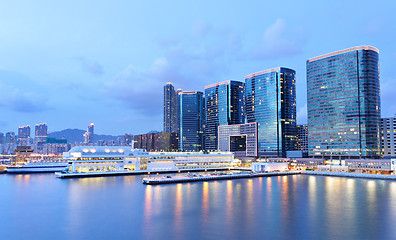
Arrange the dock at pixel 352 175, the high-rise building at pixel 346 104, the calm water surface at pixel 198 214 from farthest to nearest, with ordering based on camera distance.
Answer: the high-rise building at pixel 346 104 → the dock at pixel 352 175 → the calm water surface at pixel 198 214

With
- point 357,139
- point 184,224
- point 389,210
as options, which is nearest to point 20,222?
point 184,224

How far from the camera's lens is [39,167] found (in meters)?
150

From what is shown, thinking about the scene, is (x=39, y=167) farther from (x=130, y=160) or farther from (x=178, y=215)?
(x=178, y=215)

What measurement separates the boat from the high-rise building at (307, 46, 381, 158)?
13235 centimetres

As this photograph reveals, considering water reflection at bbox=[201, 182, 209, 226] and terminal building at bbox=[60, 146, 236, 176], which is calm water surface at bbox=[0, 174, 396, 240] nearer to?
water reflection at bbox=[201, 182, 209, 226]

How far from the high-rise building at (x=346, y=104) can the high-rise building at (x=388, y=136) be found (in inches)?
958

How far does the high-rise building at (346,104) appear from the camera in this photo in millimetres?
158125

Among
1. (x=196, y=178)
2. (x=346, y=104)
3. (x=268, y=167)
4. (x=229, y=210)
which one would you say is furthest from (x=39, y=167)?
(x=346, y=104)

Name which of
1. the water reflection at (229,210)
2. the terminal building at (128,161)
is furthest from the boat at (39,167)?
the water reflection at (229,210)

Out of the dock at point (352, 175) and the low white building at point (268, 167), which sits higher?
the low white building at point (268, 167)

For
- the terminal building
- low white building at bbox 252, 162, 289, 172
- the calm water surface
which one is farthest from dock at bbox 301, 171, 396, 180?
the terminal building

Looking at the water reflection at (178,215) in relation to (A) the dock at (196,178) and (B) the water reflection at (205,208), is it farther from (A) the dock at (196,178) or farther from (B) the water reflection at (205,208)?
(A) the dock at (196,178)

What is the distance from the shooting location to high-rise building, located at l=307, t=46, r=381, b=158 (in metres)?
158

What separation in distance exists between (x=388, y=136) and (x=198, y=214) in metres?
165
